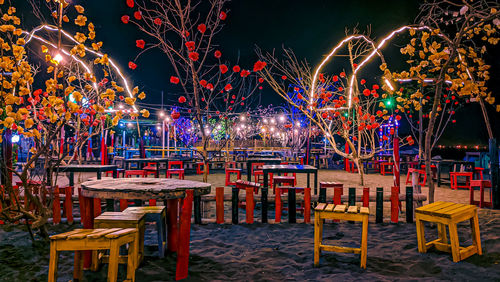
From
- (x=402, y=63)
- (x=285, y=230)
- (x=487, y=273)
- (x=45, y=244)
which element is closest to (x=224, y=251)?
(x=285, y=230)

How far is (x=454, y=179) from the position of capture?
9766mm

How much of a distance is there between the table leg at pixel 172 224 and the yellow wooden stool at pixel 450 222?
121 inches

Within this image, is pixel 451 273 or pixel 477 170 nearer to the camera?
pixel 451 273

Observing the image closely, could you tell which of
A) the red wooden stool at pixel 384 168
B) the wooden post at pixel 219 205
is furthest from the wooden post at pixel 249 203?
the red wooden stool at pixel 384 168

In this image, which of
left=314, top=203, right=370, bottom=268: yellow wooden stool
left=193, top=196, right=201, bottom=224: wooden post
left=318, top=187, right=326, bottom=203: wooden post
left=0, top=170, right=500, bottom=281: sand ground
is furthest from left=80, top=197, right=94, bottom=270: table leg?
left=318, top=187, right=326, bottom=203: wooden post

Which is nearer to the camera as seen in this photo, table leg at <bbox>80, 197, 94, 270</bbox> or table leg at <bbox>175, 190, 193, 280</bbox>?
table leg at <bbox>175, 190, 193, 280</bbox>

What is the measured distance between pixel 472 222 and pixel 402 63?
45.6ft

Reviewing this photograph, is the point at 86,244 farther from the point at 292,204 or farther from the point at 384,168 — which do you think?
the point at 384,168

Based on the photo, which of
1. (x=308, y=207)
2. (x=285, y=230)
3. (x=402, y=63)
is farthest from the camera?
(x=402, y=63)

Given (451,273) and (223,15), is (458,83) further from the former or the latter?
(223,15)

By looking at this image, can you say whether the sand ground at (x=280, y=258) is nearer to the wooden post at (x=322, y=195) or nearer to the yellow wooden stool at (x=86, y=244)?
the wooden post at (x=322, y=195)

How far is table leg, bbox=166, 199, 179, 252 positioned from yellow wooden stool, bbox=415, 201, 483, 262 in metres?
3.07

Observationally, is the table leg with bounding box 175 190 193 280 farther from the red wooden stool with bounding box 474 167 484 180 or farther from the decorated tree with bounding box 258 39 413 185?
the red wooden stool with bounding box 474 167 484 180

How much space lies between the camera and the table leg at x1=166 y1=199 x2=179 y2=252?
4.02 meters
